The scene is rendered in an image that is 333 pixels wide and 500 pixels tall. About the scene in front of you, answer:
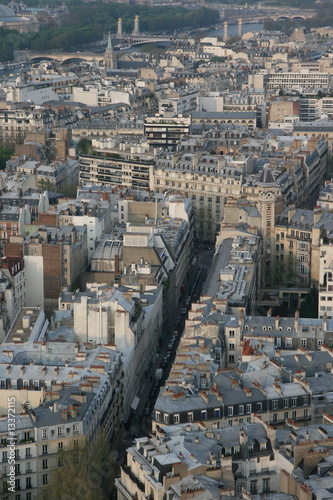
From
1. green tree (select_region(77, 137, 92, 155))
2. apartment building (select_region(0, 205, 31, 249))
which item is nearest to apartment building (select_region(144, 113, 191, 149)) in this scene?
green tree (select_region(77, 137, 92, 155))

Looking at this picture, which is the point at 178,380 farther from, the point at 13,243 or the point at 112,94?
the point at 112,94

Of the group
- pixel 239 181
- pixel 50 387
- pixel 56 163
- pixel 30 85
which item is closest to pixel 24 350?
pixel 50 387

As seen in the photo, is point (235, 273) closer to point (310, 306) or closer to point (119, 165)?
point (310, 306)

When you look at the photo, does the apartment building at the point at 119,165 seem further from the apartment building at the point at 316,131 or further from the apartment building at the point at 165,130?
the apartment building at the point at 316,131

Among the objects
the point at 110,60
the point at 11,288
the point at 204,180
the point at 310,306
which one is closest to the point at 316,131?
the point at 204,180

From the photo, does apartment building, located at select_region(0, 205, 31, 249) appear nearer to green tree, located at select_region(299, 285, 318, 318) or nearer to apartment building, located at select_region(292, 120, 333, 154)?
green tree, located at select_region(299, 285, 318, 318)

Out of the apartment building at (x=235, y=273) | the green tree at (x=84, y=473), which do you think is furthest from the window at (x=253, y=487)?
the apartment building at (x=235, y=273)
